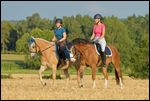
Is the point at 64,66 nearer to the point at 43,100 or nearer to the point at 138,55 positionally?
the point at 43,100

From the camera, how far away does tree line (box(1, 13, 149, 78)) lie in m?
57.6

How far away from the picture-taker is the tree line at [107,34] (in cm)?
5759

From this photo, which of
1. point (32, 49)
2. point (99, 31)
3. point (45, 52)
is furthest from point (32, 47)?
point (99, 31)

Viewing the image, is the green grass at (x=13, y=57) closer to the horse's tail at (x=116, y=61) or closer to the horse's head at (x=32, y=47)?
the horse's tail at (x=116, y=61)

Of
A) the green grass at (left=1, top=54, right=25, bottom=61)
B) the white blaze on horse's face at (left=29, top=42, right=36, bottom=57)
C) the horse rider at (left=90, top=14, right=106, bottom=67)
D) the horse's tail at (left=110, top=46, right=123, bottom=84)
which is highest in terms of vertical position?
the horse rider at (left=90, top=14, right=106, bottom=67)

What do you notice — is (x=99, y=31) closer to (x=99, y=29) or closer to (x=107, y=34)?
(x=99, y=29)

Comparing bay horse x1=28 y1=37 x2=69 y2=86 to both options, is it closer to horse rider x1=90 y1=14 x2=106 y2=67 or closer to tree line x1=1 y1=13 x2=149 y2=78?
horse rider x1=90 y1=14 x2=106 y2=67

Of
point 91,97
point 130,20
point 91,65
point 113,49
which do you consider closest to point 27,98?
point 91,97

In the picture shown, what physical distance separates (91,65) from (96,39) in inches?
39.3

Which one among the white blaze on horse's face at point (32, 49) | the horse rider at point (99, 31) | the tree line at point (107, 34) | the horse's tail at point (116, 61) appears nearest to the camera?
the horse rider at point (99, 31)

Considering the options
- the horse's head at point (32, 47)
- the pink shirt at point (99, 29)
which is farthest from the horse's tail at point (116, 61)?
the horse's head at point (32, 47)

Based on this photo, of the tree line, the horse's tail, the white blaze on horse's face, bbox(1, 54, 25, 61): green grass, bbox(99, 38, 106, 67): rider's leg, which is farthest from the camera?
bbox(1, 54, 25, 61): green grass

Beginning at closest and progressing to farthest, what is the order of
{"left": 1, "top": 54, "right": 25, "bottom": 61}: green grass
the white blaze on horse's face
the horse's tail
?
1. the white blaze on horse's face
2. the horse's tail
3. {"left": 1, "top": 54, "right": 25, "bottom": 61}: green grass

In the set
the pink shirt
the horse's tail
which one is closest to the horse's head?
the pink shirt
